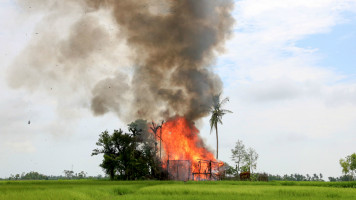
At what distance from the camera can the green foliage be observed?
3032 inches

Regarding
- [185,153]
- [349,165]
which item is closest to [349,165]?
[349,165]

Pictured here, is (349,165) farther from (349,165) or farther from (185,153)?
(185,153)

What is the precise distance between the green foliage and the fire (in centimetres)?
389

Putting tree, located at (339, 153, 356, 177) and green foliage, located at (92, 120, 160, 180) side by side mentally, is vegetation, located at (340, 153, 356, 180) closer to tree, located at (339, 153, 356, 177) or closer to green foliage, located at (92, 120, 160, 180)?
tree, located at (339, 153, 356, 177)

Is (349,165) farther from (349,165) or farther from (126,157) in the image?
(126,157)

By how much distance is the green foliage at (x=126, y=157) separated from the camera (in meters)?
77.0

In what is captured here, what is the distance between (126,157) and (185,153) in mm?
13474

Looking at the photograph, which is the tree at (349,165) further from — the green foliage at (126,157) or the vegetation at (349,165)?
the green foliage at (126,157)

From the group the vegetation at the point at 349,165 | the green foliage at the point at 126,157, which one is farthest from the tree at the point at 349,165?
the green foliage at the point at 126,157

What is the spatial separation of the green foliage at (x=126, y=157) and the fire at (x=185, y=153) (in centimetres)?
389

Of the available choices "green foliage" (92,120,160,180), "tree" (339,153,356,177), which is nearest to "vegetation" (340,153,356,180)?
"tree" (339,153,356,177)

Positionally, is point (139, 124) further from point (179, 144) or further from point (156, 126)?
point (179, 144)

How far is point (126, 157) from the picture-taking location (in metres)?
78.8

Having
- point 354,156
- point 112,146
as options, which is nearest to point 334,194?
point 112,146
